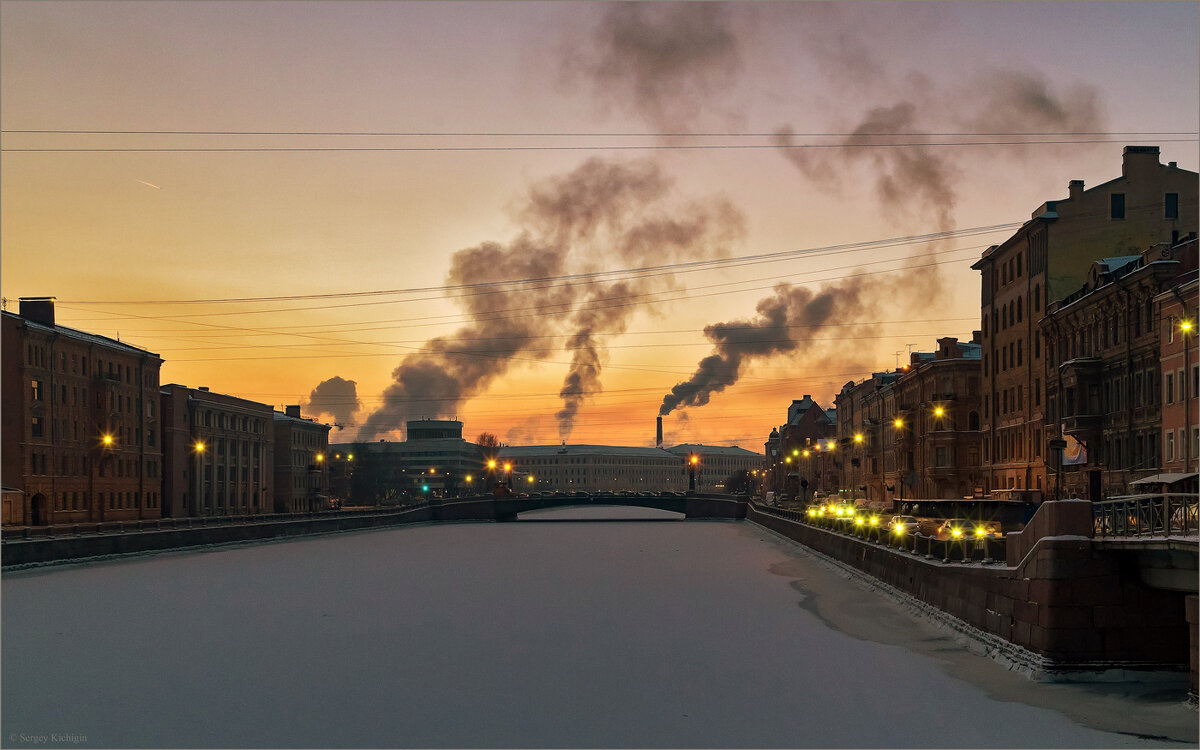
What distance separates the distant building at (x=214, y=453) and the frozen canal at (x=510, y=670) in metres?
59.5

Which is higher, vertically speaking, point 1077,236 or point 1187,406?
point 1077,236

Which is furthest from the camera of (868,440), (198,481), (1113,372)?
(868,440)

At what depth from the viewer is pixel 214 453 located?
138m

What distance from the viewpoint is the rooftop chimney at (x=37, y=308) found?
328ft

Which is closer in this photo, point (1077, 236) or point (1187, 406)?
point (1187, 406)

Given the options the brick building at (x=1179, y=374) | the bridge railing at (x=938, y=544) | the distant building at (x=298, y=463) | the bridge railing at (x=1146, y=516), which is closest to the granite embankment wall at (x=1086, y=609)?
the bridge railing at (x=1146, y=516)

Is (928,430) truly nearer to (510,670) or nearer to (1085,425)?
(1085,425)

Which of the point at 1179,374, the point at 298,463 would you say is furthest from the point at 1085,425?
→ the point at 298,463

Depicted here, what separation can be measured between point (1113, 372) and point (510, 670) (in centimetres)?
4388

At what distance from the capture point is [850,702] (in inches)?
1230

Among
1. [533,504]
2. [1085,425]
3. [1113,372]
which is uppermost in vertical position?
[1113,372]

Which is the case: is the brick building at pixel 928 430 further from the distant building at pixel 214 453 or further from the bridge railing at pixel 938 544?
the distant building at pixel 214 453

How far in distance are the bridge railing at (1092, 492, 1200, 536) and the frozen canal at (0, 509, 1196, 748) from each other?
152 inches

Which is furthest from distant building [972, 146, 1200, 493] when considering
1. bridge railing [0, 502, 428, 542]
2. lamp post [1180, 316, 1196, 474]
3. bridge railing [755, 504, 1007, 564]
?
bridge railing [0, 502, 428, 542]
